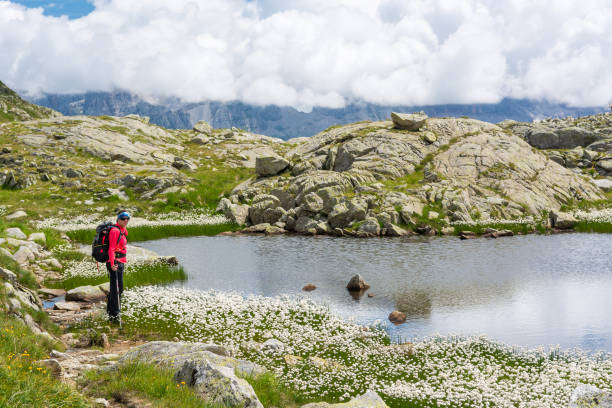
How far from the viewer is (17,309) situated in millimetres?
16203

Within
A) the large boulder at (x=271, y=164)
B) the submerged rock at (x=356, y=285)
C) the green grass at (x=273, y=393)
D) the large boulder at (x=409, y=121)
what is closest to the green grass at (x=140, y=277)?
the submerged rock at (x=356, y=285)

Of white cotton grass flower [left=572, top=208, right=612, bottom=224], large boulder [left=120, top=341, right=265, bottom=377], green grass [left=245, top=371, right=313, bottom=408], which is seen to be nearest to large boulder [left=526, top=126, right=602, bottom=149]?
white cotton grass flower [left=572, top=208, right=612, bottom=224]

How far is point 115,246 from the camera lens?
20.1 m

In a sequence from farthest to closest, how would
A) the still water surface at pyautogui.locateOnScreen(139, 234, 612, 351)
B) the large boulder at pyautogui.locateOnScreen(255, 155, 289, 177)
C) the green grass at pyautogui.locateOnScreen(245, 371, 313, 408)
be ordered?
the large boulder at pyautogui.locateOnScreen(255, 155, 289, 177), the still water surface at pyautogui.locateOnScreen(139, 234, 612, 351), the green grass at pyautogui.locateOnScreen(245, 371, 313, 408)

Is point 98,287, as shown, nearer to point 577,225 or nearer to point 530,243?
point 530,243

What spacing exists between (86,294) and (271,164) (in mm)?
54286

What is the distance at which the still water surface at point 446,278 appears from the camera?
851 inches

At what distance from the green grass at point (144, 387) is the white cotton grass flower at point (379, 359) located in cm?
533

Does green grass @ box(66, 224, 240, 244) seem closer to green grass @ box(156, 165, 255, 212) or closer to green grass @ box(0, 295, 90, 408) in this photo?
green grass @ box(156, 165, 255, 212)

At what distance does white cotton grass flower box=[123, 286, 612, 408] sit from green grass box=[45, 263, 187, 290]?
627 centimetres

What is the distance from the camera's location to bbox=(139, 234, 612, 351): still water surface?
70.9 feet

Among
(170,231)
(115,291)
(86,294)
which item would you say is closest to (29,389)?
(115,291)

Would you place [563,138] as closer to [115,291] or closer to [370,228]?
[370,228]

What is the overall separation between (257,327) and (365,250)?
76.2ft
